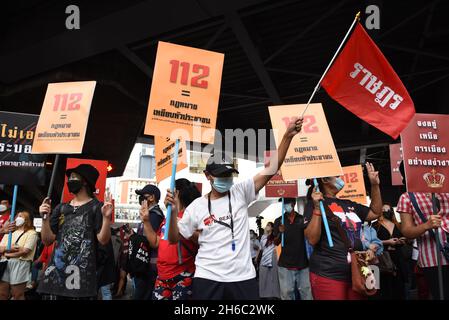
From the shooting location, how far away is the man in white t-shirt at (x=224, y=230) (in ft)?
9.86

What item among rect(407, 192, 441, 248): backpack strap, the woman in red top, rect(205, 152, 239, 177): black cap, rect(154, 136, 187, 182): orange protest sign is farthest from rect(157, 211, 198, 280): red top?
rect(407, 192, 441, 248): backpack strap

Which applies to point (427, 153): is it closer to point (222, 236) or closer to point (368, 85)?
point (368, 85)

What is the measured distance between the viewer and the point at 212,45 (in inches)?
386

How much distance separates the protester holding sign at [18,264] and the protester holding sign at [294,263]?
14.0 ft

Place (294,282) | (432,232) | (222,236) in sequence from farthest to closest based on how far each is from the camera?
(294,282) < (432,232) < (222,236)

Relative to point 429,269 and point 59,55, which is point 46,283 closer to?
point 429,269

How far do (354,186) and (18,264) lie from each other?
19.2 feet

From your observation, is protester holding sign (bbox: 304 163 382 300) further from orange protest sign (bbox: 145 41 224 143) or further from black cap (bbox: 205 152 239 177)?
orange protest sign (bbox: 145 41 224 143)

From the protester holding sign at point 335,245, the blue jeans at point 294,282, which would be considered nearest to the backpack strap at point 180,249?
the protester holding sign at point 335,245

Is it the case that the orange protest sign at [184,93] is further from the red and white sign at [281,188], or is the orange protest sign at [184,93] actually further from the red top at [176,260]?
the red and white sign at [281,188]

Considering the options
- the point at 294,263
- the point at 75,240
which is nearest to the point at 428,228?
the point at 75,240

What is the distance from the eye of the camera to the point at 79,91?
4.48 meters

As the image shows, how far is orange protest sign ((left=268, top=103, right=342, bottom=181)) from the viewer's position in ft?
14.8
